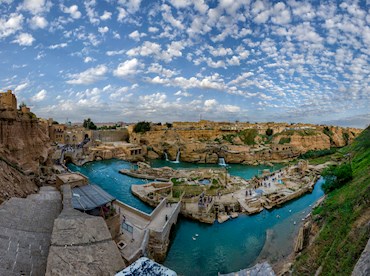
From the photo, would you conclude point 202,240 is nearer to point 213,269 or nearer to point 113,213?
point 213,269

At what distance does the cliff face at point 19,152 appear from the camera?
12.9m

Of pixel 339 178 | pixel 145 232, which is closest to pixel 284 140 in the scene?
pixel 339 178

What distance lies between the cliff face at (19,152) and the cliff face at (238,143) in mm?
31234

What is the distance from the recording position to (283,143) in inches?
2311

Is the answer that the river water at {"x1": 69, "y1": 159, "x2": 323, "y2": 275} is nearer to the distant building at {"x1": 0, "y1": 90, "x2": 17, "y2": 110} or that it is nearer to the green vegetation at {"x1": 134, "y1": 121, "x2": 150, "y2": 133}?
the distant building at {"x1": 0, "y1": 90, "x2": 17, "y2": 110}

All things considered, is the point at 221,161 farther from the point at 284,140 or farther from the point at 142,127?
the point at 142,127

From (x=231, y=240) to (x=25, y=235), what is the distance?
12861mm

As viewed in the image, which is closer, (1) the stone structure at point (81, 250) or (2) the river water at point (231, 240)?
(1) the stone structure at point (81, 250)

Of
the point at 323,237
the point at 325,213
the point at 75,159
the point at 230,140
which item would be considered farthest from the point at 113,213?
the point at 230,140

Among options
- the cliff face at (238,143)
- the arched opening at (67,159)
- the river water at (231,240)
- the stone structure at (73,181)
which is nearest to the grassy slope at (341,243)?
the river water at (231,240)

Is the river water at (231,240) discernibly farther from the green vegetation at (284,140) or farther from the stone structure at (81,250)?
the green vegetation at (284,140)

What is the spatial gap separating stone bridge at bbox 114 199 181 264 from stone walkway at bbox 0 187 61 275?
→ 14.0 feet

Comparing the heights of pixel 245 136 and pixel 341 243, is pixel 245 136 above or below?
above

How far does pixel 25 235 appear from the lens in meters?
8.11
